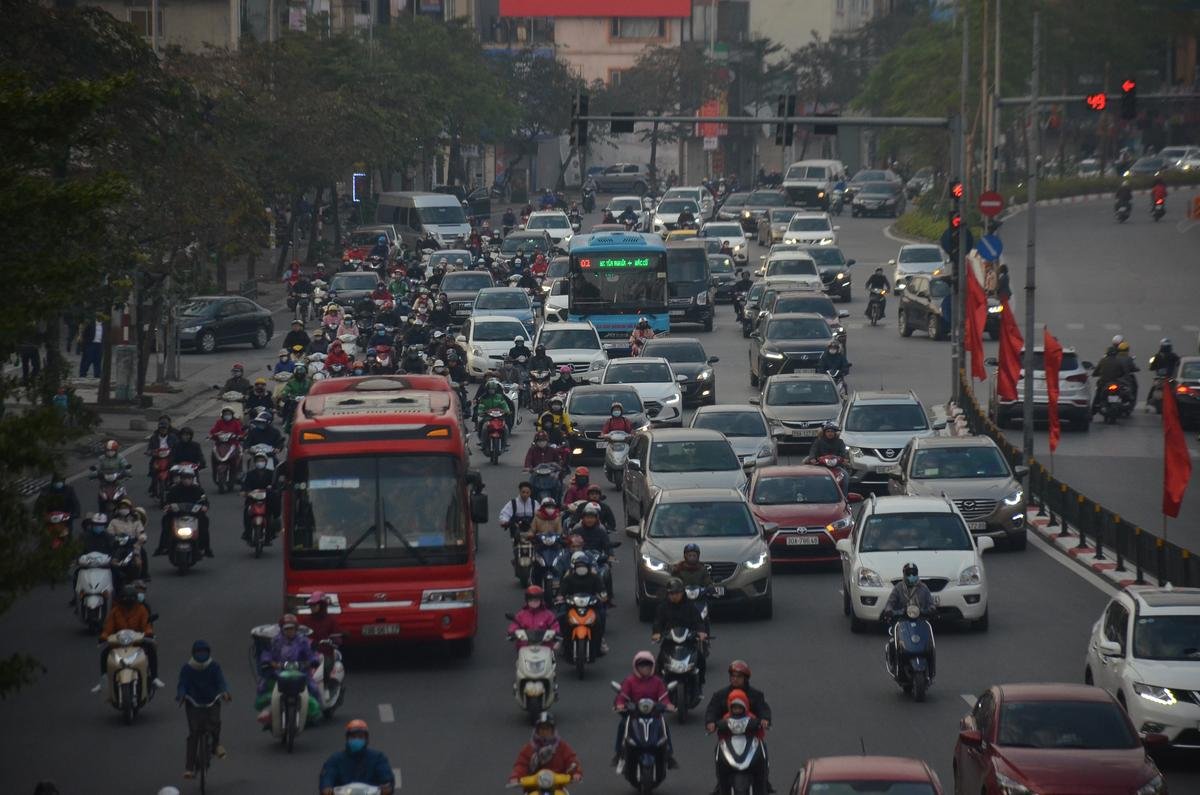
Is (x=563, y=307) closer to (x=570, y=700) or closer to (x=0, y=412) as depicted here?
(x=570, y=700)

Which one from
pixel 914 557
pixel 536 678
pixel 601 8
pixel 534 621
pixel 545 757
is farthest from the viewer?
A: pixel 601 8

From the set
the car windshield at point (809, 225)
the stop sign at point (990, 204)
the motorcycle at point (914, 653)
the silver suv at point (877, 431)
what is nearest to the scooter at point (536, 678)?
the motorcycle at point (914, 653)

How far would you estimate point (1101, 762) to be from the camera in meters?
15.4

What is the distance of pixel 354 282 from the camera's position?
60.6 metres

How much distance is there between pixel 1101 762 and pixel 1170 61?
101 m

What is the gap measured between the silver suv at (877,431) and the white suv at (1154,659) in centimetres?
1427

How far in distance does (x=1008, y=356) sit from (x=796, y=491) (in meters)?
9.78

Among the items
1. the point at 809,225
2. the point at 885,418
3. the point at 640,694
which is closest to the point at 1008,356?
the point at 885,418

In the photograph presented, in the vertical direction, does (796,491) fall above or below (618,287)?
below

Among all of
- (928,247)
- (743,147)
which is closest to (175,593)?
(928,247)

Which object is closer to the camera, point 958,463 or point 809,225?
point 958,463

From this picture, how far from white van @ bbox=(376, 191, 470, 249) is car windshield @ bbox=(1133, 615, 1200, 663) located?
192 ft

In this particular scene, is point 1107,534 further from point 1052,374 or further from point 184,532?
point 184,532

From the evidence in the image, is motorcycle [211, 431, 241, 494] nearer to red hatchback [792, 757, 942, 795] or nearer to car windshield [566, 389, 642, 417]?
car windshield [566, 389, 642, 417]
